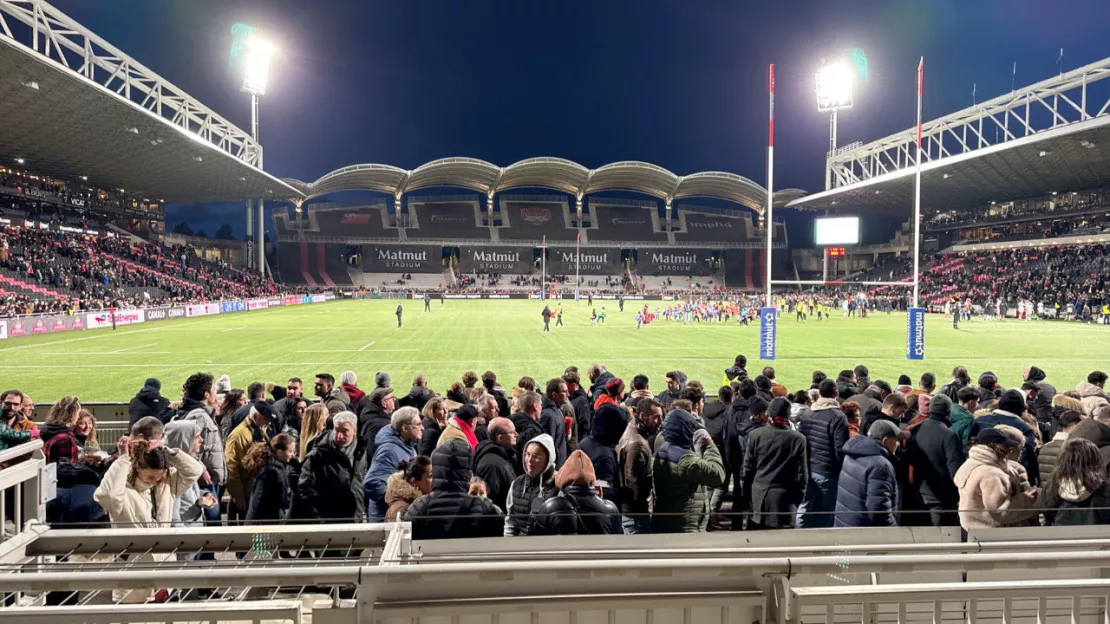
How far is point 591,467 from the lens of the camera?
4.03 meters

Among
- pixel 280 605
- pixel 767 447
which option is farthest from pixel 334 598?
pixel 767 447

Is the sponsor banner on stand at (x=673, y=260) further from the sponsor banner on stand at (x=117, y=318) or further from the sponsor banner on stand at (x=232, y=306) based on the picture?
the sponsor banner on stand at (x=117, y=318)

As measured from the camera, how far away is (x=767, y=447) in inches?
221

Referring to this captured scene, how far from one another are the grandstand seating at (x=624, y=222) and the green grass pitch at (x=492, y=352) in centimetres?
6096

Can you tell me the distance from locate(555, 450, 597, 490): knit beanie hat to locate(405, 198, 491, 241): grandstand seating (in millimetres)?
88766

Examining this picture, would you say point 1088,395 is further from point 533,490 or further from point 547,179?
point 547,179

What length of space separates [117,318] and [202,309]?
931cm

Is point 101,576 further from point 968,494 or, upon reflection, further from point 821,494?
point 821,494

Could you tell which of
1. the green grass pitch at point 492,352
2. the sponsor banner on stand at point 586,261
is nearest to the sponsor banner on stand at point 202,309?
the green grass pitch at point 492,352

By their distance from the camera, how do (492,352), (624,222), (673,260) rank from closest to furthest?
1. (492,352)
2. (673,260)
3. (624,222)

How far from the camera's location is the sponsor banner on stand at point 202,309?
139ft

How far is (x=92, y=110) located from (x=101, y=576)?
133 ft

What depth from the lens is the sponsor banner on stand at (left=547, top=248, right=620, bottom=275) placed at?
91.8 m

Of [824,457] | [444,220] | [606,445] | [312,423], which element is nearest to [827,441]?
[824,457]
